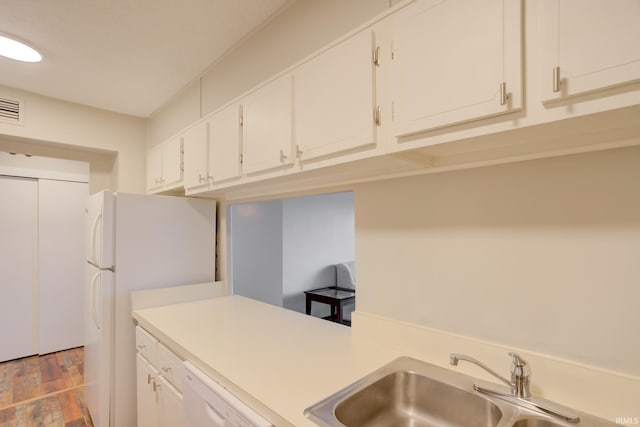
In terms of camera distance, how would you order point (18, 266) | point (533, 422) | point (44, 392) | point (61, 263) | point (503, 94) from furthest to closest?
point (61, 263)
point (18, 266)
point (44, 392)
point (533, 422)
point (503, 94)

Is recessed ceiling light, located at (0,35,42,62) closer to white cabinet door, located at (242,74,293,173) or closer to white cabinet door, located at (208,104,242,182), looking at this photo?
white cabinet door, located at (208,104,242,182)

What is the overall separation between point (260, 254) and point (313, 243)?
0.86 meters

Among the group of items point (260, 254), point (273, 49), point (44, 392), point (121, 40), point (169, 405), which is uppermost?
point (121, 40)

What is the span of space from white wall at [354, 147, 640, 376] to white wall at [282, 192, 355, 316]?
2.40 m

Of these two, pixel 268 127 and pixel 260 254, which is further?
pixel 260 254

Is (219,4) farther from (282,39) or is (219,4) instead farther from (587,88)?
(587,88)

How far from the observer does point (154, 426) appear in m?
1.67

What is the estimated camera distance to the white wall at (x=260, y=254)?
3.34m

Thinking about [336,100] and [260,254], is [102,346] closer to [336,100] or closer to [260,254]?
[260,254]

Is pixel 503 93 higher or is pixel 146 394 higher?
pixel 503 93

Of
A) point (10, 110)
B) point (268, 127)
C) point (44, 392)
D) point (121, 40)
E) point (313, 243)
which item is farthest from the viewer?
point (313, 243)

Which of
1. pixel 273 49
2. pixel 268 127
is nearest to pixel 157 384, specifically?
pixel 268 127

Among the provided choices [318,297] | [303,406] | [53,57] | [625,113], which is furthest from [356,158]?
[318,297]

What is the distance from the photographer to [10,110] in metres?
2.50
